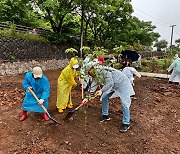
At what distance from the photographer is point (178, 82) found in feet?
32.0

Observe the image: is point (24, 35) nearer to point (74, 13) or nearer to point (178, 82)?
point (74, 13)

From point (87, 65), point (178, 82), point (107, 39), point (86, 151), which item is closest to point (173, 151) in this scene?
point (86, 151)

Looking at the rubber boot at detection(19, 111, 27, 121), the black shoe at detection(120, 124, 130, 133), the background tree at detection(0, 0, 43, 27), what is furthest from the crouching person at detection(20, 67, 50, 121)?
the background tree at detection(0, 0, 43, 27)

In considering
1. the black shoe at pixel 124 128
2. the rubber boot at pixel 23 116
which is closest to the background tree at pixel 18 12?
the rubber boot at pixel 23 116

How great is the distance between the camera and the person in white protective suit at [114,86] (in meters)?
4.33

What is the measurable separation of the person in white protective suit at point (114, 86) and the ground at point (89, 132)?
1.06 feet

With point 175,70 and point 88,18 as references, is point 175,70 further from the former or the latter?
point 88,18

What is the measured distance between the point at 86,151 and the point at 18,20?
14.6m

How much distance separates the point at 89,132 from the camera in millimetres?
4480

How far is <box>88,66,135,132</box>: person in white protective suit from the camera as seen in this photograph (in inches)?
170

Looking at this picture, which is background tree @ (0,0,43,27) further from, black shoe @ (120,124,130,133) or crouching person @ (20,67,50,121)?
black shoe @ (120,124,130,133)

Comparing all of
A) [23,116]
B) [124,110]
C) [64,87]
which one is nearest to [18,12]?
[64,87]

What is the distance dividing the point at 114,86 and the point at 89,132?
3.14 ft

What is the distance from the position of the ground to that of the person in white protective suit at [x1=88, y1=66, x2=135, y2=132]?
0.32 m
